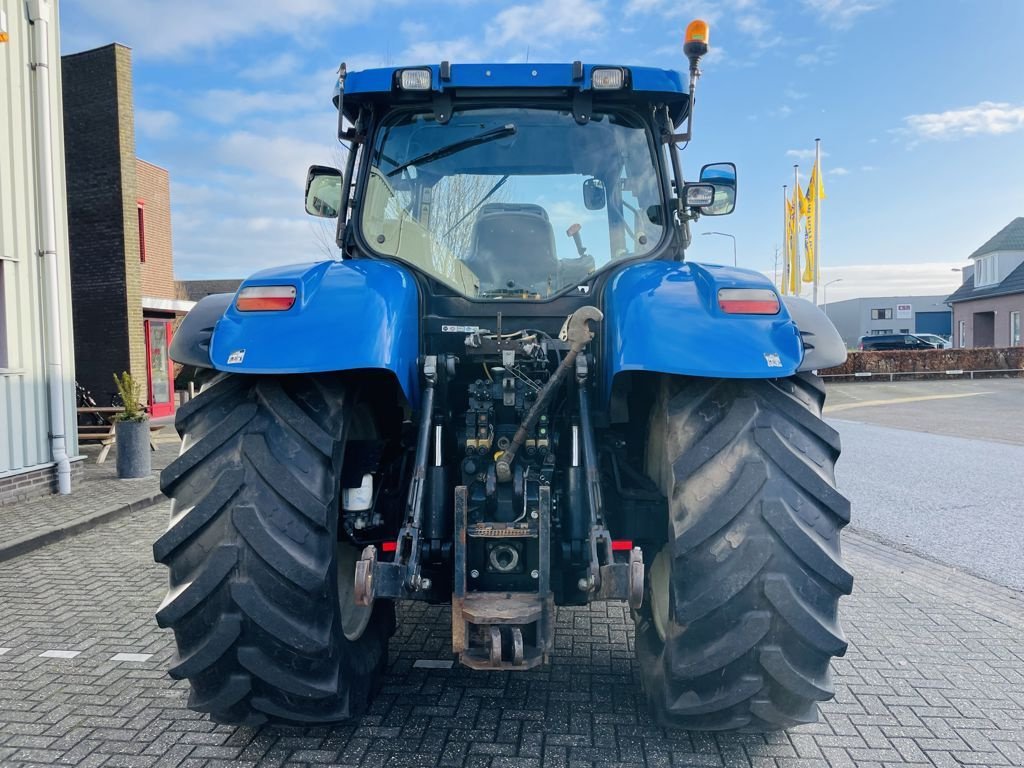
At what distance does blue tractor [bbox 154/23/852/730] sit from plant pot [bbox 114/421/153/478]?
6.96m

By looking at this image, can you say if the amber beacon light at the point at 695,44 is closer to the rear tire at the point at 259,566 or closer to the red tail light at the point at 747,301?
the red tail light at the point at 747,301

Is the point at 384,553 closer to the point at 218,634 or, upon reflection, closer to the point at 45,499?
the point at 218,634

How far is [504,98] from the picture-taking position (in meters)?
3.62

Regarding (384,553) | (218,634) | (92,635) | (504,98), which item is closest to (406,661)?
(384,553)

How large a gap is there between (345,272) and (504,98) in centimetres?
125

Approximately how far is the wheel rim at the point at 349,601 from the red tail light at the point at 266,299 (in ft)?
3.33

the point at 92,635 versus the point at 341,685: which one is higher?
the point at 341,685

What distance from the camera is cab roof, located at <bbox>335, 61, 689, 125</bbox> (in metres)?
3.51

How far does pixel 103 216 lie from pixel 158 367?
451cm

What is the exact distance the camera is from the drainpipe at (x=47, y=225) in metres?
8.19

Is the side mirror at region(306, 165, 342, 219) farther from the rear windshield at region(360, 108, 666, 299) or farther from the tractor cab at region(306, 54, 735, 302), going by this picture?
the rear windshield at region(360, 108, 666, 299)

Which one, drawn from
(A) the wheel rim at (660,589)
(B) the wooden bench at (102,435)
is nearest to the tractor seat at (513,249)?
(A) the wheel rim at (660,589)

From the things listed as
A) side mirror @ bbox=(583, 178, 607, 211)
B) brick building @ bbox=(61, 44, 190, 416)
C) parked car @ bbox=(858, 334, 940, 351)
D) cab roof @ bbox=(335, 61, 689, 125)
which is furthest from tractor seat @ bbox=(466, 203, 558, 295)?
parked car @ bbox=(858, 334, 940, 351)

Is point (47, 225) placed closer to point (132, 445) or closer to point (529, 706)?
point (132, 445)
